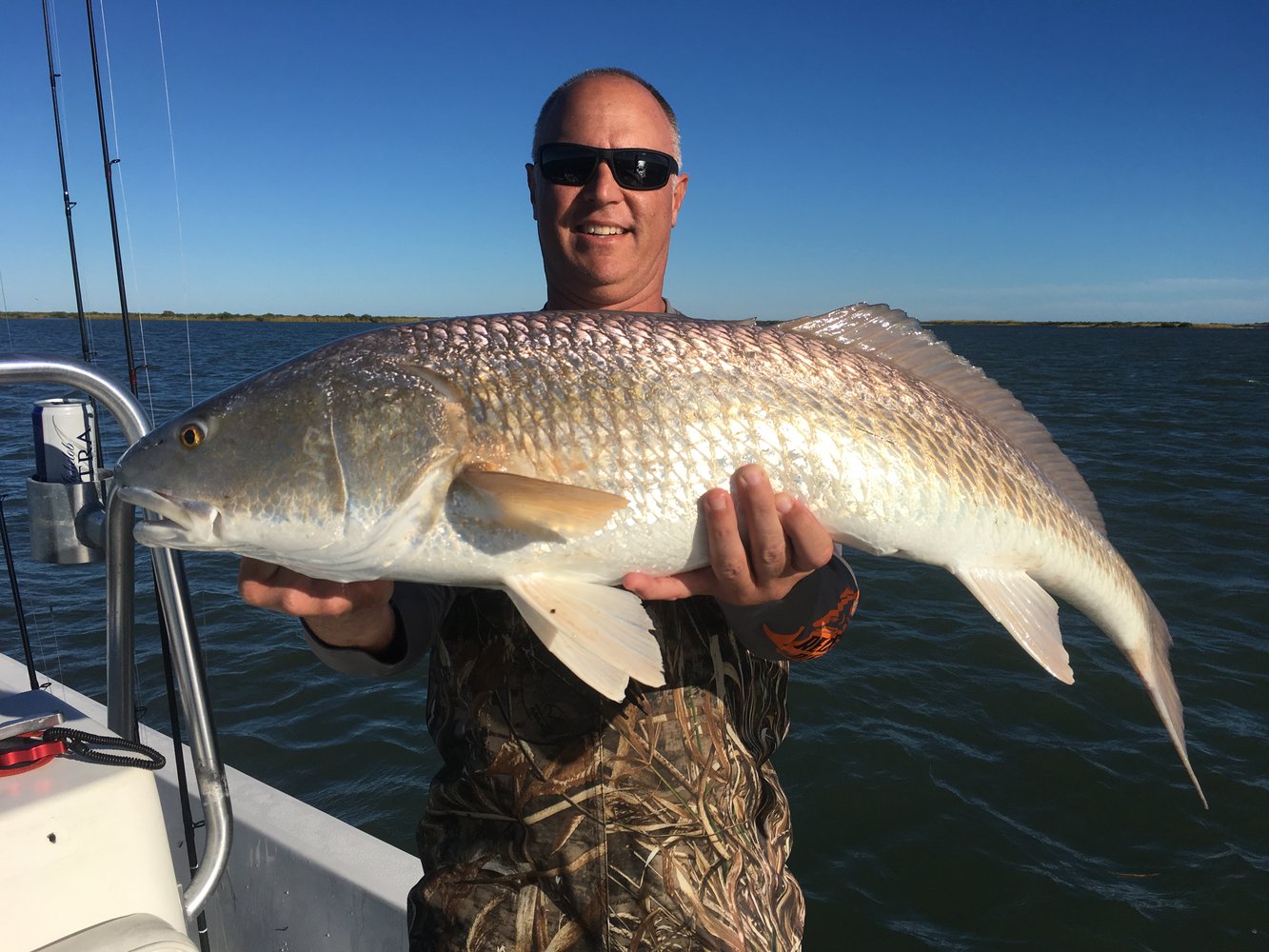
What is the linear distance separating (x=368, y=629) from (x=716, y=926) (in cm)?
123

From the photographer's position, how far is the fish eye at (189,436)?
220 centimetres

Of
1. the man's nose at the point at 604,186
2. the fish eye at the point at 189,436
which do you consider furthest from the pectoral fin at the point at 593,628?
the man's nose at the point at 604,186

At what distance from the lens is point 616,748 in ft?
7.61

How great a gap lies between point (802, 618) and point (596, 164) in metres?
1.71

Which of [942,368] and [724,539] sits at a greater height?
[942,368]

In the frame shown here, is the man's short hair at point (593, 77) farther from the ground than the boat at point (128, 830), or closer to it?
farther from the ground

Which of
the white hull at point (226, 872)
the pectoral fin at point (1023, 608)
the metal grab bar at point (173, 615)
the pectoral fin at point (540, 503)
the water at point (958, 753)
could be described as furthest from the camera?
the water at point (958, 753)

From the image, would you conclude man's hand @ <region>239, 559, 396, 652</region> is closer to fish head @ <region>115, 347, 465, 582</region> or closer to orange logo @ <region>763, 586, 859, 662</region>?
fish head @ <region>115, 347, 465, 582</region>

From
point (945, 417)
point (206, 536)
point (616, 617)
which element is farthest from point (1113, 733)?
point (206, 536)

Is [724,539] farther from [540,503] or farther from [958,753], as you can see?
[958,753]

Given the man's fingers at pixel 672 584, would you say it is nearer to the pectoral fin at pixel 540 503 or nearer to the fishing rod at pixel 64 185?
the pectoral fin at pixel 540 503

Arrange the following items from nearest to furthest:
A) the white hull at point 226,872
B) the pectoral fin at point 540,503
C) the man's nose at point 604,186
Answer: the white hull at point 226,872 < the pectoral fin at point 540,503 < the man's nose at point 604,186

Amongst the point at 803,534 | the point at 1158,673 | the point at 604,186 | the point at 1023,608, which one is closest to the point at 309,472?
the point at 803,534

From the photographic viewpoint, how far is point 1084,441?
21.1 meters
